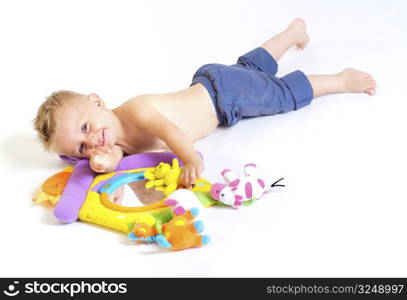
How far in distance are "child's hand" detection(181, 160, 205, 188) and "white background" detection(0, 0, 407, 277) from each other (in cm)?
11

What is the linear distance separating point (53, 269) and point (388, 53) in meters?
1.74

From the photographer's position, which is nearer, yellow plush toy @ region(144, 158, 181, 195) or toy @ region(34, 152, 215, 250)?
toy @ region(34, 152, 215, 250)

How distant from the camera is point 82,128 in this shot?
176 cm

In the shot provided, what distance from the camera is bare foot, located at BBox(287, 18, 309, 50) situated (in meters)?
2.51

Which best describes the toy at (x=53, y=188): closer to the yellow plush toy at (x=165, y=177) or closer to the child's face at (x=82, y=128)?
the child's face at (x=82, y=128)

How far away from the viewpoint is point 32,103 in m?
2.29

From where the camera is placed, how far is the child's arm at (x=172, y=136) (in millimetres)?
1632

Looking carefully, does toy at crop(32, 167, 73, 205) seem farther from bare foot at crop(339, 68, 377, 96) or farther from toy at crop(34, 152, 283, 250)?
bare foot at crop(339, 68, 377, 96)

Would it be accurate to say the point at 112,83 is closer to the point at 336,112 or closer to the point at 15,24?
the point at 15,24

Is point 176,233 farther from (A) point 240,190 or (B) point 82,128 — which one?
(B) point 82,128

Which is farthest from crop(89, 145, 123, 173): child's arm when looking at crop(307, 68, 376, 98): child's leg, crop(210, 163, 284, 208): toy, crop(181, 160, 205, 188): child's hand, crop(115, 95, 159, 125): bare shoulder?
crop(307, 68, 376, 98): child's leg

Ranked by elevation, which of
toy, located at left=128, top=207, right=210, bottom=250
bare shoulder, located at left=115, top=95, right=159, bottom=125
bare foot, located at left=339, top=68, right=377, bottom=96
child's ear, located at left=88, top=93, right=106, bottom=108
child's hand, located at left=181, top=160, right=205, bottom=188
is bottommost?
toy, located at left=128, top=207, right=210, bottom=250

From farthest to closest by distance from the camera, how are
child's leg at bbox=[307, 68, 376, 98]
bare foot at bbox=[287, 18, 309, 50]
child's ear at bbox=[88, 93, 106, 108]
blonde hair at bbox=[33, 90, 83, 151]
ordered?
bare foot at bbox=[287, 18, 309, 50] < child's leg at bbox=[307, 68, 376, 98] < child's ear at bbox=[88, 93, 106, 108] < blonde hair at bbox=[33, 90, 83, 151]

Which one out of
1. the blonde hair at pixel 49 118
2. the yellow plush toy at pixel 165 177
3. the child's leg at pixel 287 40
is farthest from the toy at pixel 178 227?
the child's leg at pixel 287 40
